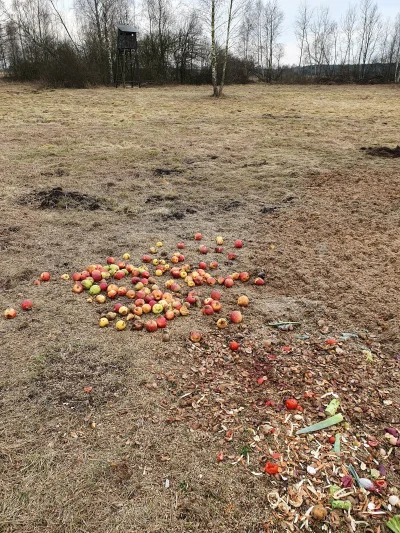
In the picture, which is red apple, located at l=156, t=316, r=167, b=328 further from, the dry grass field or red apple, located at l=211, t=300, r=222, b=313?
red apple, located at l=211, t=300, r=222, b=313

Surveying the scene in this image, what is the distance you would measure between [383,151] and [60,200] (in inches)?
332

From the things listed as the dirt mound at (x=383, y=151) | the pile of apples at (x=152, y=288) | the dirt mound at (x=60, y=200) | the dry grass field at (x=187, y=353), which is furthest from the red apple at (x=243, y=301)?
the dirt mound at (x=383, y=151)

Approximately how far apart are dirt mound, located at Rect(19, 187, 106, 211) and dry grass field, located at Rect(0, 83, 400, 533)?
61 millimetres

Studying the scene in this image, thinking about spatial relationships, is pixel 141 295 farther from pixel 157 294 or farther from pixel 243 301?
pixel 243 301

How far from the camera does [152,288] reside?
4418 millimetres

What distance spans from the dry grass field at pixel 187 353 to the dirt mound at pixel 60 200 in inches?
2.4

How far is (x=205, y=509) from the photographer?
7.34 feet

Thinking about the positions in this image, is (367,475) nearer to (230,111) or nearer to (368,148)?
(368,148)

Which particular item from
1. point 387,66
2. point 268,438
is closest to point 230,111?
point 268,438

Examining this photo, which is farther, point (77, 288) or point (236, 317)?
point (77, 288)

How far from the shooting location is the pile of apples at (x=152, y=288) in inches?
153

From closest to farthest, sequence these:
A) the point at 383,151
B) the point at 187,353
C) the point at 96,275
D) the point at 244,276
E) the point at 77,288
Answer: the point at 187,353
the point at 77,288
the point at 96,275
the point at 244,276
the point at 383,151

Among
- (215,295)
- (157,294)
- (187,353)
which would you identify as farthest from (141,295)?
(187,353)

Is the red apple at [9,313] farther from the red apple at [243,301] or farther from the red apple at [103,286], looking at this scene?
the red apple at [243,301]
